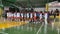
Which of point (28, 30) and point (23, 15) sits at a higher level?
point (23, 15)

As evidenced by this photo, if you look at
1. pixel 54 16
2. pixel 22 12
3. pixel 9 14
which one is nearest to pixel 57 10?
pixel 54 16

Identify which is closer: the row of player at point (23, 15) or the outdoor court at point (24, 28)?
the outdoor court at point (24, 28)

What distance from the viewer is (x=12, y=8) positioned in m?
1.99

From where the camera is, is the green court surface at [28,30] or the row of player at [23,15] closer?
the green court surface at [28,30]

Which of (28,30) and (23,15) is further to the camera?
(23,15)

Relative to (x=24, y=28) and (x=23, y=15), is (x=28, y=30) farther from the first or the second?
(x=23, y=15)

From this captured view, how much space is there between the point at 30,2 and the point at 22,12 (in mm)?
146

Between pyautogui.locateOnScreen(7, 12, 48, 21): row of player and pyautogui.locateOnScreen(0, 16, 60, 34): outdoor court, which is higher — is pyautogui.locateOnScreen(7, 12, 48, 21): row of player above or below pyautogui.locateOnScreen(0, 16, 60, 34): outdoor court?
above

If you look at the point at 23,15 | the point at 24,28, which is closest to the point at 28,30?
the point at 24,28

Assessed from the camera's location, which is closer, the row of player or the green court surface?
the green court surface

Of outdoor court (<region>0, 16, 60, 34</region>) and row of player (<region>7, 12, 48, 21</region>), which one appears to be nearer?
outdoor court (<region>0, 16, 60, 34</region>)

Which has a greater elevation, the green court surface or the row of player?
the row of player

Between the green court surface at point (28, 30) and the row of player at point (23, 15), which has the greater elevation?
the row of player at point (23, 15)

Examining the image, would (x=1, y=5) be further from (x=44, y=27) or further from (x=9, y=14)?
(x=44, y=27)
